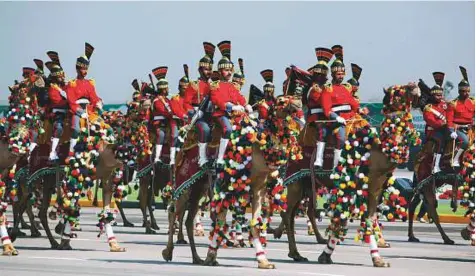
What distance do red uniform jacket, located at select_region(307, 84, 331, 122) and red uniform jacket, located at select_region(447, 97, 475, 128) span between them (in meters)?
4.85

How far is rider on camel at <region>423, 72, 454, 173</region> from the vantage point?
26.5 meters

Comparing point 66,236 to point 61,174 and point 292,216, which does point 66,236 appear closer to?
point 61,174

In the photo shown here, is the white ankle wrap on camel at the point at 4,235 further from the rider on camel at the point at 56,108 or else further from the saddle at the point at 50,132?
the saddle at the point at 50,132

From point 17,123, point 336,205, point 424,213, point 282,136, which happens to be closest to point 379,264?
point 336,205

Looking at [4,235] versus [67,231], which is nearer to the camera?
[4,235]

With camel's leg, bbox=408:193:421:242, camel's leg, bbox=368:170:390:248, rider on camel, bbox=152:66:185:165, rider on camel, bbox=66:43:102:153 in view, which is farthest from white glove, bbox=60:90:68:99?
camel's leg, bbox=408:193:421:242

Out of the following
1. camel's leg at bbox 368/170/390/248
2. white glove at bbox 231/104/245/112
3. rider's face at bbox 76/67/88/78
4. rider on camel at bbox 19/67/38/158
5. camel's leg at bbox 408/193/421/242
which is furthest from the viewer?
camel's leg at bbox 408/193/421/242

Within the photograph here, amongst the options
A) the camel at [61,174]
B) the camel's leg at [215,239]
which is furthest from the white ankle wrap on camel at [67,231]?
the camel's leg at [215,239]

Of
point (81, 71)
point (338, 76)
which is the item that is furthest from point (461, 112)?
point (81, 71)

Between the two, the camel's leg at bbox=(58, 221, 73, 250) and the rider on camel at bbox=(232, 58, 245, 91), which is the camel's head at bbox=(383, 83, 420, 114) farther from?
the camel's leg at bbox=(58, 221, 73, 250)

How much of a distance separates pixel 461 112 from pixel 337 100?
4.84m

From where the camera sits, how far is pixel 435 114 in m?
26.7

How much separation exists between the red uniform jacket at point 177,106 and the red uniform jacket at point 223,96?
748cm

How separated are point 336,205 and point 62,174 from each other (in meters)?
5.59
